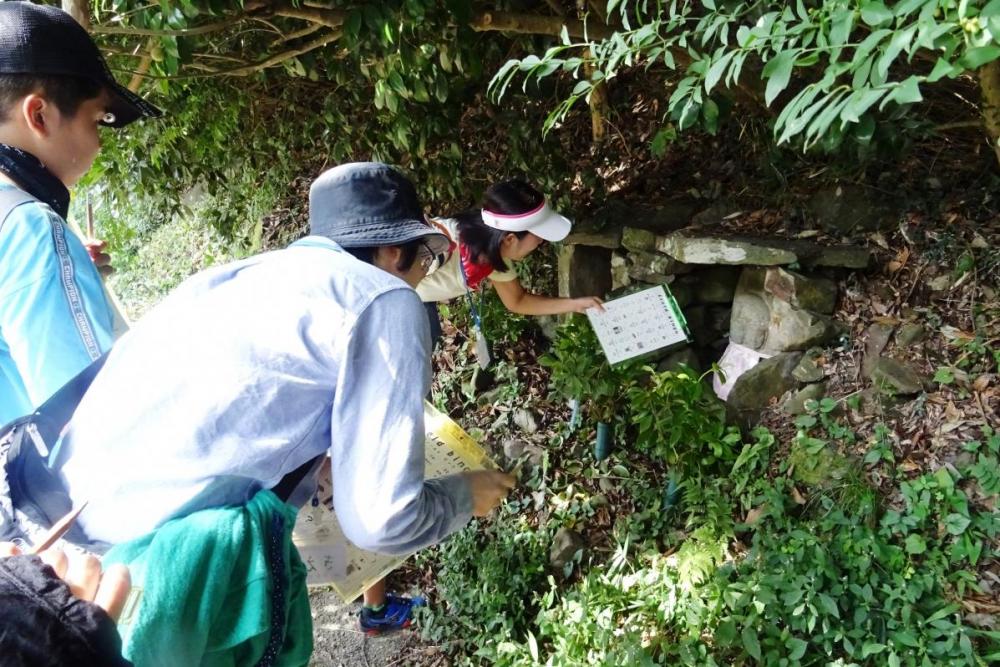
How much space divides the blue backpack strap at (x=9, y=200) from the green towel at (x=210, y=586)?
0.77 metres

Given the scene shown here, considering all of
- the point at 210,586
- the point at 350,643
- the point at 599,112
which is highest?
the point at 210,586

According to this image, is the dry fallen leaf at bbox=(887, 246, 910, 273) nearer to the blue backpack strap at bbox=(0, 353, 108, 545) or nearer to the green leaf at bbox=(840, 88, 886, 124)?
the green leaf at bbox=(840, 88, 886, 124)

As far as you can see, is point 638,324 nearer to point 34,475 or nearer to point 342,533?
point 342,533

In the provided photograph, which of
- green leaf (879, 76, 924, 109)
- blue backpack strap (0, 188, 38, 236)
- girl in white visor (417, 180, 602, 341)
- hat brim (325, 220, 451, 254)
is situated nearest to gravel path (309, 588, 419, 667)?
girl in white visor (417, 180, 602, 341)

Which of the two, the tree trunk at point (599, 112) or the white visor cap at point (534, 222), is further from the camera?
the tree trunk at point (599, 112)

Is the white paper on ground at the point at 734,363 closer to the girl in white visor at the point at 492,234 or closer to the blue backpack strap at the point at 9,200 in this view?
the girl in white visor at the point at 492,234

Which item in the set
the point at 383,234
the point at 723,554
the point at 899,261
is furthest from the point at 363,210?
the point at 899,261

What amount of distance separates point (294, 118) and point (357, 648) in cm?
374

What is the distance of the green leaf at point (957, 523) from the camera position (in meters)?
2.56

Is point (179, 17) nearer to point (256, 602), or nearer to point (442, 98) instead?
point (442, 98)

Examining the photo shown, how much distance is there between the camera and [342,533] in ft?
6.26

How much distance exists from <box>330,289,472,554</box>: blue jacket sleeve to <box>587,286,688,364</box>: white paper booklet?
6.95 ft

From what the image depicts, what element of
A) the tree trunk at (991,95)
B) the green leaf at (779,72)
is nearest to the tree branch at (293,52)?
the green leaf at (779,72)

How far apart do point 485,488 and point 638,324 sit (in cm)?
184
